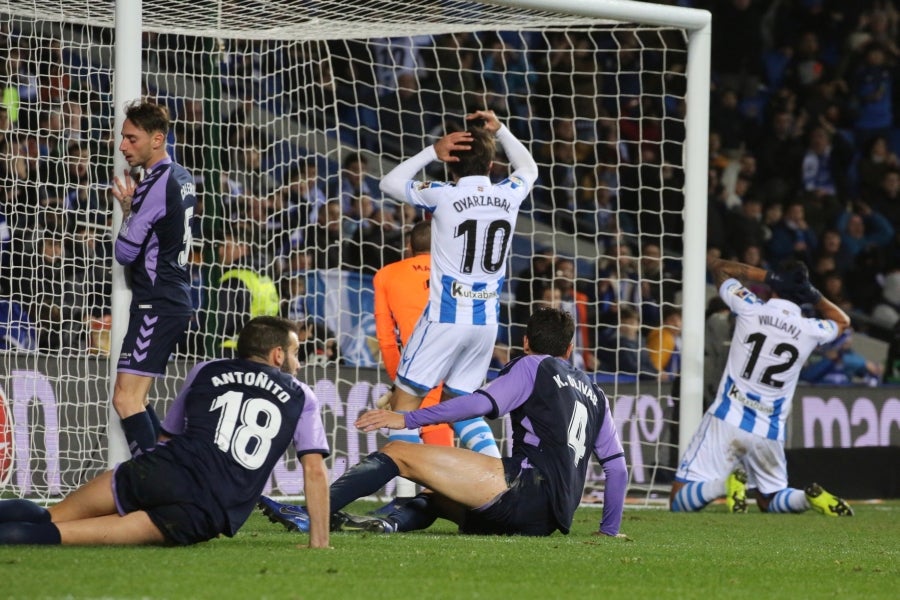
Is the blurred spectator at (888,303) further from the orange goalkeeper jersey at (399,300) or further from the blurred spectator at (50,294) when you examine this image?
the blurred spectator at (50,294)

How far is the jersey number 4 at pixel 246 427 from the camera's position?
5781 millimetres

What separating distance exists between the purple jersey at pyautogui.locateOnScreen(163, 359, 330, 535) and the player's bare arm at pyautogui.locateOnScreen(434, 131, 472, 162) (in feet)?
7.52

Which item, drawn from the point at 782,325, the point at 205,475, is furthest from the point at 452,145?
the point at 782,325

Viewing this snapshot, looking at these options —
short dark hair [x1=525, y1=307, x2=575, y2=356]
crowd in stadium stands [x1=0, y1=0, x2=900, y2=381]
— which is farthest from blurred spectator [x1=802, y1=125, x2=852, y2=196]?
short dark hair [x1=525, y1=307, x2=575, y2=356]

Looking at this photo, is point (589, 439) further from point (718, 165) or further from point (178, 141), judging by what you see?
point (718, 165)

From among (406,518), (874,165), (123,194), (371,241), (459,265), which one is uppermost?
(874,165)

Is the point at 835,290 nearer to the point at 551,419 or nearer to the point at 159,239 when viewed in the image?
the point at 551,419

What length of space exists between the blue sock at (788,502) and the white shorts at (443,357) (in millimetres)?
3339

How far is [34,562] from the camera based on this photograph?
16.9 feet

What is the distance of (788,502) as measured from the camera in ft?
33.9

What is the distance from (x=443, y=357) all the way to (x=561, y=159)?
748 centimetres

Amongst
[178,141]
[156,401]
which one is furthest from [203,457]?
[178,141]

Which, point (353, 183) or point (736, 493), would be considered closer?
point (736, 493)

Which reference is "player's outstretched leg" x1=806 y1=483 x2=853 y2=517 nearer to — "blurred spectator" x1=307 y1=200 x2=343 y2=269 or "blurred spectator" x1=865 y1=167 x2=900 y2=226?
"blurred spectator" x1=307 y1=200 x2=343 y2=269
